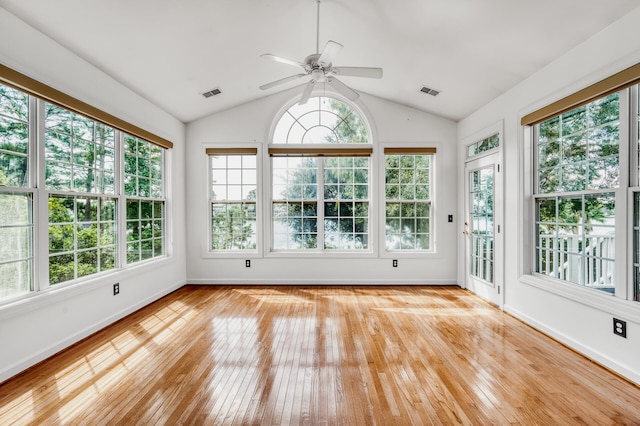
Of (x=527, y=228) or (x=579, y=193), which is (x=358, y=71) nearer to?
(x=579, y=193)

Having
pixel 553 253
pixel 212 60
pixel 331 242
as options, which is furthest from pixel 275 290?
pixel 553 253

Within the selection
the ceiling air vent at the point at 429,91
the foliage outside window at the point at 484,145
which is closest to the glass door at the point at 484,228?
the foliage outside window at the point at 484,145

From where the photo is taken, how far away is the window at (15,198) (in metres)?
2.33

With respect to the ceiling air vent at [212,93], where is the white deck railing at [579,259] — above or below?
below

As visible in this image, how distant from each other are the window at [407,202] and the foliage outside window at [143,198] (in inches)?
135

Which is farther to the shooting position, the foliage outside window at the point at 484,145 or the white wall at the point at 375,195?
the white wall at the point at 375,195

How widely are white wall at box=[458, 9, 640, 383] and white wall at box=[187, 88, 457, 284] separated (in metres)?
1.00

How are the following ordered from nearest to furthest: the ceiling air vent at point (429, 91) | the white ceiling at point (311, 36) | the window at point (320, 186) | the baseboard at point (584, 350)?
the baseboard at point (584, 350) → the white ceiling at point (311, 36) → the ceiling air vent at point (429, 91) → the window at point (320, 186)

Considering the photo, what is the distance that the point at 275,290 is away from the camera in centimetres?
478

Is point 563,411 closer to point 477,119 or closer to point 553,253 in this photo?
point 553,253

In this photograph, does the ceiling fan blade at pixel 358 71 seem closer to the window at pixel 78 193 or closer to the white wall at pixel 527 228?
the white wall at pixel 527 228

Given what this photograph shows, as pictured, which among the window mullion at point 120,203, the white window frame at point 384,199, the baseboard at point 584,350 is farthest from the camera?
the white window frame at point 384,199

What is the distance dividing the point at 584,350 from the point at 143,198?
4.93m

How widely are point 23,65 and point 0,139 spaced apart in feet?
1.93
